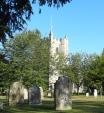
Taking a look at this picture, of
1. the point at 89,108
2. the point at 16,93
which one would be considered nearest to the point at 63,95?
the point at 89,108

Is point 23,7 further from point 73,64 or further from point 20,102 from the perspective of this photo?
point 73,64

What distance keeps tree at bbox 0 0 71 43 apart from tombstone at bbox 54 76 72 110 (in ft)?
40.5

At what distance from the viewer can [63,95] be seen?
94.6 feet

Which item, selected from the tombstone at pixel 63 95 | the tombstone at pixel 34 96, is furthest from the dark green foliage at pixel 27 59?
the tombstone at pixel 63 95

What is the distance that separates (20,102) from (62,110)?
30.0 ft

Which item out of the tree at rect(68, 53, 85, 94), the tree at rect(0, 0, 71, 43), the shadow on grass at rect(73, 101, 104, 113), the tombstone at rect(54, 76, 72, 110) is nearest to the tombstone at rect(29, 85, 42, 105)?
the shadow on grass at rect(73, 101, 104, 113)

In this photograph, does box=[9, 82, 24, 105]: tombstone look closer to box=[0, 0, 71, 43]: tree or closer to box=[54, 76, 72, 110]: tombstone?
box=[54, 76, 72, 110]: tombstone

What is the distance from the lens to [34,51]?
75688 mm

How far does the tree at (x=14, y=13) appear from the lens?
15.9 meters

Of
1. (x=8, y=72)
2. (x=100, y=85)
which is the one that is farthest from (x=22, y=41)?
(x=100, y=85)

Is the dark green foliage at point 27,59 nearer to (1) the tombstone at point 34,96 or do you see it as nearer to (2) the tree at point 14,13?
(1) the tombstone at point 34,96

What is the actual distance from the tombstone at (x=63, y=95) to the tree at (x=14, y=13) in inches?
486

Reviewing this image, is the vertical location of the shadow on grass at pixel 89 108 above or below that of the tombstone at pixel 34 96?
below

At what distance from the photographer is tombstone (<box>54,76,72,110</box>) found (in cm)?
2856
